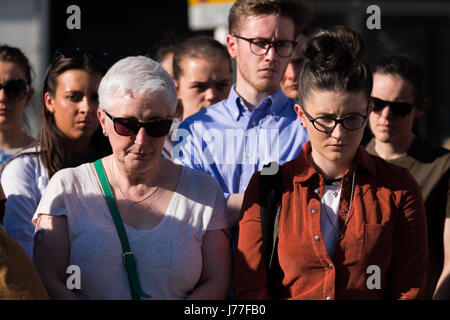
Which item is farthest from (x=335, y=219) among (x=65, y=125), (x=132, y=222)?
(x=65, y=125)

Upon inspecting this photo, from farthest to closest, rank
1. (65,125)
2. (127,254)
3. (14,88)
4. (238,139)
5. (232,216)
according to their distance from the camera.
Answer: (14,88) < (65,125) < (238,139) < (232,216) < (127,254)

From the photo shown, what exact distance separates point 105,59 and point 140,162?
4.09 ft

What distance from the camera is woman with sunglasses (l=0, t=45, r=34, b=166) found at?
482cm

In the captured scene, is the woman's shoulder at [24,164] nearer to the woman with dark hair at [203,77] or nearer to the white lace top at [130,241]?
the white lace top at [130,241]

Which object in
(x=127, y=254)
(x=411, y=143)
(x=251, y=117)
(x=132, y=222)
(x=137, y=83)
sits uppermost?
(x=137, y=83)

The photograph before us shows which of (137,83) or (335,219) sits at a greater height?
(137,83)

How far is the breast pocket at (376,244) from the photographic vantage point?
3.22m

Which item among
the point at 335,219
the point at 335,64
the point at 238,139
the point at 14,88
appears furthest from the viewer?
the point at 14,88

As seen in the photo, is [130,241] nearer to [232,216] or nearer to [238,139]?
[232,216]

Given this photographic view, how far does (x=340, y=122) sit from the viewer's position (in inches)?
128

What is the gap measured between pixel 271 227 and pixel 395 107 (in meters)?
1.60

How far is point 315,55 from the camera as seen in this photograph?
138 inches

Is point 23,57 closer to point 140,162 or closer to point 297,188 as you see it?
point 140,162

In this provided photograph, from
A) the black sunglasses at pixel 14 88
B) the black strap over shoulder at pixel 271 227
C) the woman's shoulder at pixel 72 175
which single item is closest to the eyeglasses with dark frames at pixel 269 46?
the black strap over shoulder at pixel 271 227
